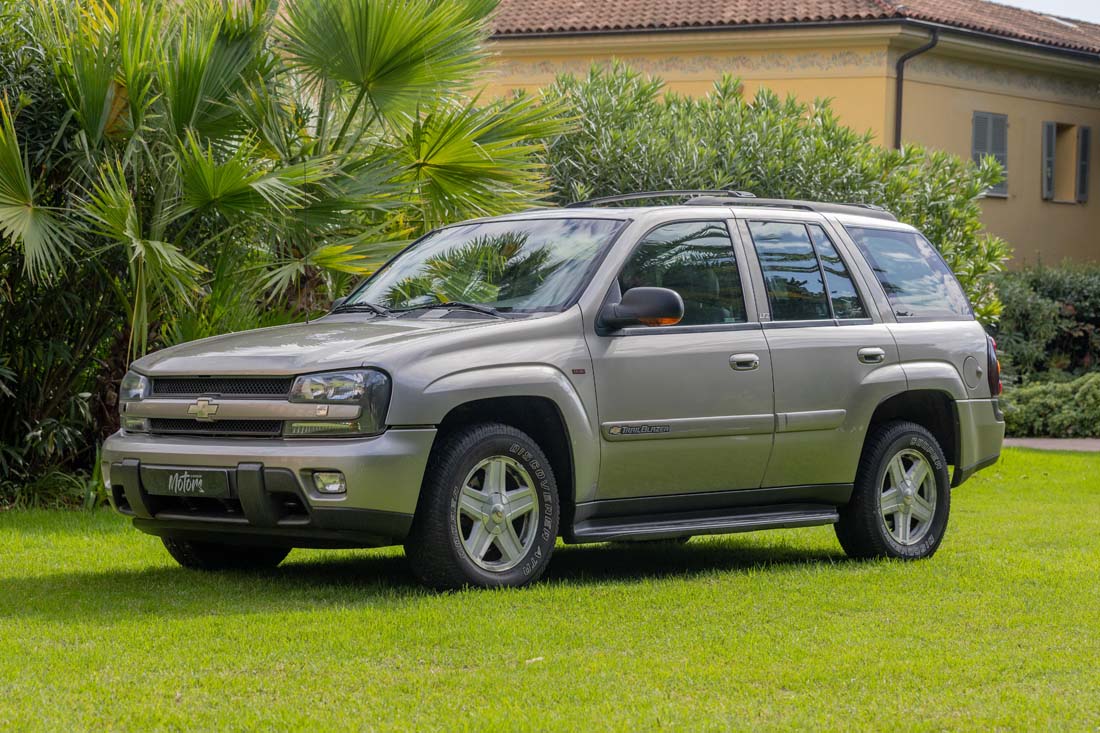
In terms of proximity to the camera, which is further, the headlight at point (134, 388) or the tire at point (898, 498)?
the tire at point (898, 498)

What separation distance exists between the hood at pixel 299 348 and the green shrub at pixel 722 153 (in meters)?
7.99

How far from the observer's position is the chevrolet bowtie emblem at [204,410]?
799cm

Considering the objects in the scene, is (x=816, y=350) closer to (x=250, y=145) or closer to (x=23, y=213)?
(x=250, y=145)

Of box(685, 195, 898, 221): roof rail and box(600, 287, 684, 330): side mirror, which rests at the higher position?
box(685, 195, 898, 221): roof rail

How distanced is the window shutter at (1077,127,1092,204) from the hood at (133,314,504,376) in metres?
28.7

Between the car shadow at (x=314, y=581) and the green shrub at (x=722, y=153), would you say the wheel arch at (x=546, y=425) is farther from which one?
the green shrub at (x=722, y=153)

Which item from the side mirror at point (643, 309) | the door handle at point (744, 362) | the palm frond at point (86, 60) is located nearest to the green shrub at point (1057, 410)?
the palm frond at point (86, 60)

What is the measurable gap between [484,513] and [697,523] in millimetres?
1318

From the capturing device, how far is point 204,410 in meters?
8.02

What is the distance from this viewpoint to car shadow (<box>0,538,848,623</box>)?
25.5 feet

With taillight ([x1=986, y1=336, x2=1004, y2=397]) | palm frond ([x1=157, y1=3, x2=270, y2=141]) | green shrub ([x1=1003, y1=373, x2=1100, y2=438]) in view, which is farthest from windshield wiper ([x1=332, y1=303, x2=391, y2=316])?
green shrub ([x1=1003, y1=373, x2=1100, y2=438])

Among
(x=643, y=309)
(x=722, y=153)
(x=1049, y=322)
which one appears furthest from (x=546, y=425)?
(x=1049, y=322)

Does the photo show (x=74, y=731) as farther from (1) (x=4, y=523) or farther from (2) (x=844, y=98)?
(2) (x=844, y=98)

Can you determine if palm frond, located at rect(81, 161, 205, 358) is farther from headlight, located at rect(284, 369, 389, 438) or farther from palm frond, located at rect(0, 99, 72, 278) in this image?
headlight, located at rect(284, 369, 389, 438)
